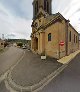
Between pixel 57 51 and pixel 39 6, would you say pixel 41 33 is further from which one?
pixel 39 6

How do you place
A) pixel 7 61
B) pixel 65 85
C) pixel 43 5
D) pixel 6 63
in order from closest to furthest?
pixel 65 85 < pixel 6 63 < pixel 7 61 < pixel 43 5

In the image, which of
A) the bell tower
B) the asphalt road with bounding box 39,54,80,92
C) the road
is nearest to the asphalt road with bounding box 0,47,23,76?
the road

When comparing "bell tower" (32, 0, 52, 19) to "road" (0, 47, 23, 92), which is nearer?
"road" (0, 47, 23, 92)

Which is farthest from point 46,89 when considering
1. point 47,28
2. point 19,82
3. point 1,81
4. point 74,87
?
point 47,28

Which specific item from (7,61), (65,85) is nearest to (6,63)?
(7,61)

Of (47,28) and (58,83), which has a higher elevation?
(47,28)

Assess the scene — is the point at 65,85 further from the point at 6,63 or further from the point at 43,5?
the point at 43,5

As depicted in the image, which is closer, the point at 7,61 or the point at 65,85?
the point at 65,85

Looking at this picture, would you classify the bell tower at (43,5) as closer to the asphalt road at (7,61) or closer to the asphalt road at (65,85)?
the asphalt road at (7,61)

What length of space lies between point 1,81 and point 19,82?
264 cm

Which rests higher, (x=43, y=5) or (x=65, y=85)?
(x=43, y=5)

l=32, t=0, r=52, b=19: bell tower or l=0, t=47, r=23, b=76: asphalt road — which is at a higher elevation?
l=32, t=0, r=52, b=19: bell tower

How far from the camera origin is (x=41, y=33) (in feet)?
101

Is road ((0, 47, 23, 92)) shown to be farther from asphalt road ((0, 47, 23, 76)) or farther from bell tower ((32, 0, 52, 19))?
bell tower ((32, 0, 52, 19))
